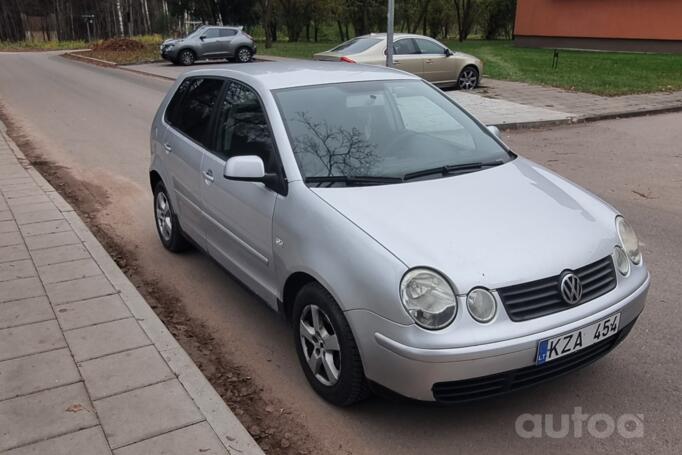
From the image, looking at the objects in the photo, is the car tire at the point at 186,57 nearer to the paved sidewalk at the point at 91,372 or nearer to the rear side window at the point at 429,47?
the rear side window at the point at 429,47

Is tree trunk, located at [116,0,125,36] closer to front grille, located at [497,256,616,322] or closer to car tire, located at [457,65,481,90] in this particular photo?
car tire, located at [457,65,481,90]

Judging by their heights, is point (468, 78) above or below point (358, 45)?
below

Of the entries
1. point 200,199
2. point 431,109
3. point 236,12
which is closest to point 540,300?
point 431,109

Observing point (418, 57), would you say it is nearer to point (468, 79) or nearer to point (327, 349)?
point (468, 79)

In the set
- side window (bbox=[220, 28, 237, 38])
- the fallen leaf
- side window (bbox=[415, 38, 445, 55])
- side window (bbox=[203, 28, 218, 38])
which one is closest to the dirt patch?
the fallen leaf

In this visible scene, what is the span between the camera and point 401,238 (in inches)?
114

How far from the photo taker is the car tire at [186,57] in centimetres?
2692

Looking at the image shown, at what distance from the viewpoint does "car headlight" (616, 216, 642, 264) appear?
3293 millimetres

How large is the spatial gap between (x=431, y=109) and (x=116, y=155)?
680cm

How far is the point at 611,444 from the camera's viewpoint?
115 inches

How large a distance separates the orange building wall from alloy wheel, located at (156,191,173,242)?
26051 mm

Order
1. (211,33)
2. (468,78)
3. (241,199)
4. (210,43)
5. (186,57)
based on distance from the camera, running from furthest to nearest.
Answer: (211,33) < (210,43) < (186,57) < (468,78) < (241,199)

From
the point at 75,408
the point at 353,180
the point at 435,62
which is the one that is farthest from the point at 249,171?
the point at 435,62

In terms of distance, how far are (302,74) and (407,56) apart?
38.7 feet
